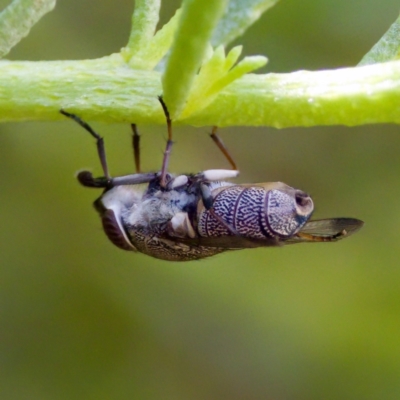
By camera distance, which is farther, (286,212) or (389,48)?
(286,212)

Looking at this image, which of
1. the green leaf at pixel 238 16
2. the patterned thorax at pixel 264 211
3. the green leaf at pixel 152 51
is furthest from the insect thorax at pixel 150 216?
the green leaf at pixel 238 16

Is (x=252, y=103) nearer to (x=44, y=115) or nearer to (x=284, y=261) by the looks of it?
(x=44, y=115)

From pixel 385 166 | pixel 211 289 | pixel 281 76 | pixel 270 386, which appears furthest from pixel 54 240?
pixel 281 76

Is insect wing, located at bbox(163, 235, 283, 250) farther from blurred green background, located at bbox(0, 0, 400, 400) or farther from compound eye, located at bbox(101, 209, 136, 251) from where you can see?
blurred green background, located at bbox(0, 0, 400, 400)

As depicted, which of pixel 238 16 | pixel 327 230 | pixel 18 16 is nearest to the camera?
pixel 238 16

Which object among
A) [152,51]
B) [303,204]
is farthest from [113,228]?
[152,51]

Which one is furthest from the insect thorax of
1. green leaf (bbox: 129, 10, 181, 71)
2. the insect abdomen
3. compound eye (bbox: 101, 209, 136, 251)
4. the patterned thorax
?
green leaf (bbox: 129, 10, 181, 71)

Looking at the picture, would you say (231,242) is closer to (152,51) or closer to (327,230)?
(327,230)
